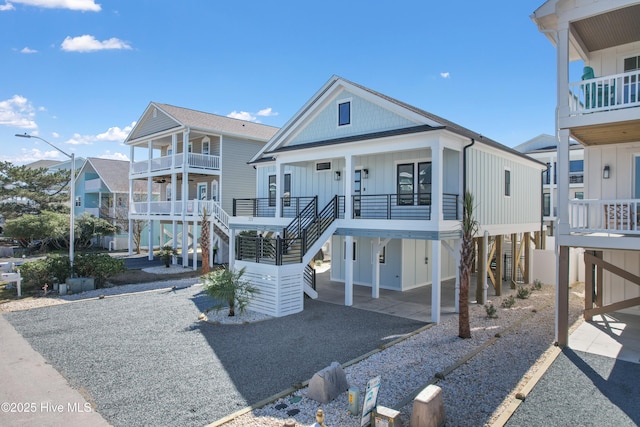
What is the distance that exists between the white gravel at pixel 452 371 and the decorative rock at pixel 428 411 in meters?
0.36

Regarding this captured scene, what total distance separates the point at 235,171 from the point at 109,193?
18.8 metres

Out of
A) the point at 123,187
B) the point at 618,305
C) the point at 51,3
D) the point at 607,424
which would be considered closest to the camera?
the point at 607,424

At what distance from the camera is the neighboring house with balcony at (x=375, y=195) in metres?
12.6

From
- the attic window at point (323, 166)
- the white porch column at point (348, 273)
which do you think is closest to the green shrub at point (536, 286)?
the white porch column at point (348, 273)

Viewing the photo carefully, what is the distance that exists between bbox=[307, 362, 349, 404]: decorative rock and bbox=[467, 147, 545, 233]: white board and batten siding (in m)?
9.14

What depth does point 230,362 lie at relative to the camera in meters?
8.38

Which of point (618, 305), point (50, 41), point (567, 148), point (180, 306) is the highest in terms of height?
point (50, 41)

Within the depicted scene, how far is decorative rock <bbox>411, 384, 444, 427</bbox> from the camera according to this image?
5.35 metres

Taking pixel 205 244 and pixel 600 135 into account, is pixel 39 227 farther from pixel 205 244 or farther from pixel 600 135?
pixel 600 135

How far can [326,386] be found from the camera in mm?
6445

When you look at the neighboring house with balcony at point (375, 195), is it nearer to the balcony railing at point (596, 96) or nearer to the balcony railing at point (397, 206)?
the balcony railing at point (397, 206)

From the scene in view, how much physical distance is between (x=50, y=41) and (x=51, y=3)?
105 inches

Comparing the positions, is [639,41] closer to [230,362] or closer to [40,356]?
[230,362]

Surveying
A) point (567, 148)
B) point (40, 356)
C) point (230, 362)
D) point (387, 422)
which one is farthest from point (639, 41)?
point (40, 356)
